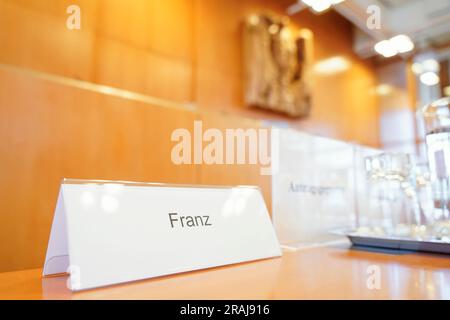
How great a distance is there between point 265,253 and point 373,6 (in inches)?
107

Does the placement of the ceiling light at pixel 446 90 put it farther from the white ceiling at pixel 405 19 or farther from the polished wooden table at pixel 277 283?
the polished wooden table at pixel 277 283

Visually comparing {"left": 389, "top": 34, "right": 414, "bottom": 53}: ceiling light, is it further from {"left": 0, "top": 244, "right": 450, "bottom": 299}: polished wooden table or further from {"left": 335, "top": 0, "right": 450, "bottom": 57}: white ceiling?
{"left": 0, "top": 244, "right": 450, "bottom": 299}: polished wooden table

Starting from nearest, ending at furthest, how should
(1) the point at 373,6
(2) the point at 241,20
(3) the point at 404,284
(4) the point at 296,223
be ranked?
(3) the point at 404,284, (4) the point at 296,223, (2) the point at 241,20, (1) the point at 373,6

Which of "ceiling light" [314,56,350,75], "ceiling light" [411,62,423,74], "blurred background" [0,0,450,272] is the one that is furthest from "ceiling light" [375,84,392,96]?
"ceiling light" [314,56,350,75]

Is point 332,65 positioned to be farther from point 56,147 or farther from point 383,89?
point 56,147

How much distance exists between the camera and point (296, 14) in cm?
297

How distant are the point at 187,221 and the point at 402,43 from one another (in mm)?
3615

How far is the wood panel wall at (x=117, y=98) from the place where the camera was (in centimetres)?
61

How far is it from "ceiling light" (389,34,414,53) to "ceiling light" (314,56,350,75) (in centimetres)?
48

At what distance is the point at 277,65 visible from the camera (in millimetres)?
2609

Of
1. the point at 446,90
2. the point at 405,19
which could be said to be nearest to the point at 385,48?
the point at 405,19

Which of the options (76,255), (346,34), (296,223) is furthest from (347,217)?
(346,34)
